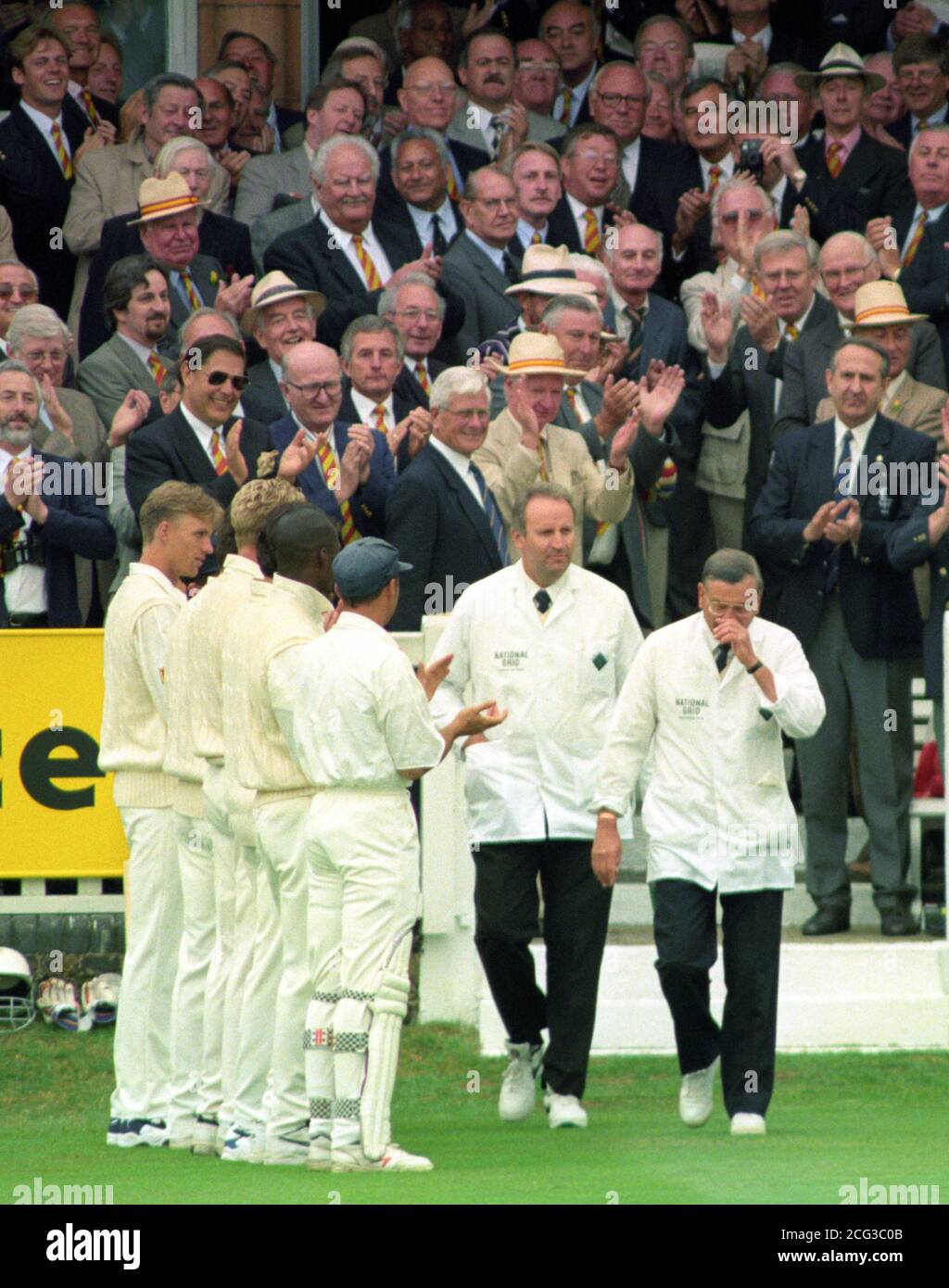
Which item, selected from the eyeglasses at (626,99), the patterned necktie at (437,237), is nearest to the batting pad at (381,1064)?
the patterned necktie at (437,237)

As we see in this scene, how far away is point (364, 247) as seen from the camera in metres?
13.6

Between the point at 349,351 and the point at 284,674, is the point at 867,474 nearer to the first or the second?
the point at 349,351

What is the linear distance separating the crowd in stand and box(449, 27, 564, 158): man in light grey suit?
2 centimetres

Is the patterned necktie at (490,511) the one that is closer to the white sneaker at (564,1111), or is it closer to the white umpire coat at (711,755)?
the white umpire coat at (711,755)

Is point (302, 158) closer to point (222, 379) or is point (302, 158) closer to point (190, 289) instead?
point (190, 289)

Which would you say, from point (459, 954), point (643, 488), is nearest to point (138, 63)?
point (643, 488)

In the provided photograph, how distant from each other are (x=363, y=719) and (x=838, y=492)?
4353 millimetres

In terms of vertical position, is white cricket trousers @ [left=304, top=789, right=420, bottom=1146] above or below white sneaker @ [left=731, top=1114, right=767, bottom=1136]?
above

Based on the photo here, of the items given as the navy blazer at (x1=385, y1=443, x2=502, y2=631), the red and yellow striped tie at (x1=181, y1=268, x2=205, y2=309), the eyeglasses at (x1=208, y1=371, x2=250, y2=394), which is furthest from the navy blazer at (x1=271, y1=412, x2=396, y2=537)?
the red and yellow striped tie at (x1=181, y1=268, x2=205, y2=309)

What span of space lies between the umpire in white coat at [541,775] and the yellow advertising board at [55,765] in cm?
273

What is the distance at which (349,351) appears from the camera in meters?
12.5

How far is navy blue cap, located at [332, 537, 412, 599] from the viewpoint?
827cm

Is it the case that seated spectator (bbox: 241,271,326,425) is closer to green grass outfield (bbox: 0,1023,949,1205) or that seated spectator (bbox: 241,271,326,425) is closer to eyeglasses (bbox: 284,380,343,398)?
eyeglasses (bbox: 284,380,343,398)

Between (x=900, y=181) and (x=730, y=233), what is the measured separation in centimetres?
132
